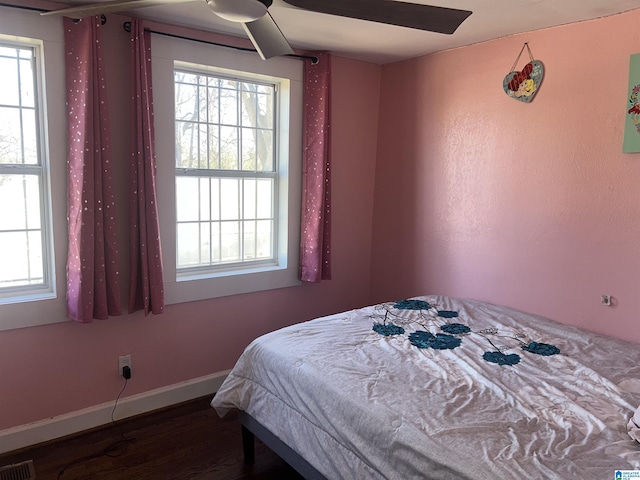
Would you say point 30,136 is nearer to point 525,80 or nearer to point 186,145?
point 186,145

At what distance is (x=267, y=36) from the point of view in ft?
6.09

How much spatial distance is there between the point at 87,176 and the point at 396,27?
5.94ft

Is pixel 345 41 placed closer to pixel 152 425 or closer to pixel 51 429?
pixel 152 425

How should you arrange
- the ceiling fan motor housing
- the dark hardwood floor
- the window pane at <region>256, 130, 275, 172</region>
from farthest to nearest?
the window pane at <region>256, 130, 275, 172</region>
the dark hardwood floor
the ceiling fan motor housing

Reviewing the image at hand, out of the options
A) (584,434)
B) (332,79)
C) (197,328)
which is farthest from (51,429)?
(332,79)

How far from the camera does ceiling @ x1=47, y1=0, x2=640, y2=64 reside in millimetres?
2285

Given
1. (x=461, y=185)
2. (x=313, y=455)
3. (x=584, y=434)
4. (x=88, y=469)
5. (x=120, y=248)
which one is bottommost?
(x=88, y=469)

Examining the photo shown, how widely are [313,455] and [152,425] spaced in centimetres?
130

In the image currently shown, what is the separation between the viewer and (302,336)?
2.31 metres

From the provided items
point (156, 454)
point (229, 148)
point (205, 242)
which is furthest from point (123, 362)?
point (229, 148)

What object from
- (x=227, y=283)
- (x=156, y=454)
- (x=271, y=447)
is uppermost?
(x=227, y=283)

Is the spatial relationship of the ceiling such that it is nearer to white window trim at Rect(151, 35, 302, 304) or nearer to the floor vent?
white window trim at Rect(151, 35, 302, 304)

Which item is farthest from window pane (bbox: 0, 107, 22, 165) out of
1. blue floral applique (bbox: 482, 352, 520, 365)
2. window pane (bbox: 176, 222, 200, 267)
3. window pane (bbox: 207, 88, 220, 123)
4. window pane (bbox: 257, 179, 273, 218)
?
blue floral applique (bbox: 482, 352, 520, 365)

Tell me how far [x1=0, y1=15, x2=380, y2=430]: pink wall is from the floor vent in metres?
0.25
